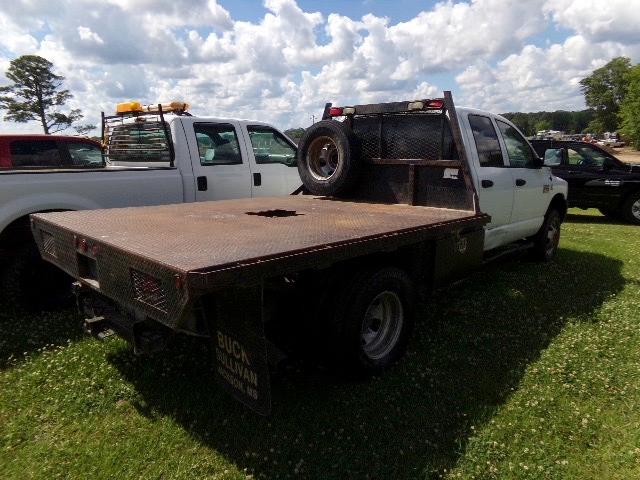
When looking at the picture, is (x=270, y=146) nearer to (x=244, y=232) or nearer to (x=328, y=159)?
(x=328, y=159)

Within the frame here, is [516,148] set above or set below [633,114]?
below

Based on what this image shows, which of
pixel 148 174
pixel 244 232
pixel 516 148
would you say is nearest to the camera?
pixel 244 232

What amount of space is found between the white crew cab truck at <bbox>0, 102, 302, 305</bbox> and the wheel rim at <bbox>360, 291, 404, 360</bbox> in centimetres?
293

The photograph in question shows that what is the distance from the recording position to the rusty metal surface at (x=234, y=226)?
2.54 meters

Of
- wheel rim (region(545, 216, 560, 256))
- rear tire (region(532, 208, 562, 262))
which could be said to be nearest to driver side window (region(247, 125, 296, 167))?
rear tire (region(532, 208, 562, 262))

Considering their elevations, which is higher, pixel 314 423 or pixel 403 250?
pixel 403 250

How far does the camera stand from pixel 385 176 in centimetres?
508

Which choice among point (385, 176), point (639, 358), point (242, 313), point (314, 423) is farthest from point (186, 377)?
point (639, 358)

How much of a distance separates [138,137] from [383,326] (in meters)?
4.18

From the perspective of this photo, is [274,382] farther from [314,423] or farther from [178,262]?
[178,262]

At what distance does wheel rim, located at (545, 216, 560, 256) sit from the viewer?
687 centimetres

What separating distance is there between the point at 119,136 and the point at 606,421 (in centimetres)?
611

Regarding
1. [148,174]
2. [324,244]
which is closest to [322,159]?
[148,174]

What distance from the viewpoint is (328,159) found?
533 centimetres
